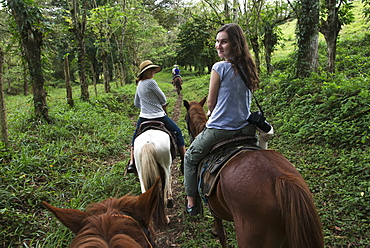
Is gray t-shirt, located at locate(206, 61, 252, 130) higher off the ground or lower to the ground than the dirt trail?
higher

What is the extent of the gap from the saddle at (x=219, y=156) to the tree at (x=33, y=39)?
6742 mm

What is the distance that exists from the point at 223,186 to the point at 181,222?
7.44 feet

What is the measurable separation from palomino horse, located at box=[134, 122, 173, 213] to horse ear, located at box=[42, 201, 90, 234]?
2.15 meters

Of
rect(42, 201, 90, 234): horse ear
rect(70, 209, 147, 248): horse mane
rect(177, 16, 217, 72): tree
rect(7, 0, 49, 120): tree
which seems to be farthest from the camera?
rect(177, 16, 217, 72): tree

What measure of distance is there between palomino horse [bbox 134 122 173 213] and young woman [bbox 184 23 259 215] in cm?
128

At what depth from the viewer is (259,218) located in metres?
1.70

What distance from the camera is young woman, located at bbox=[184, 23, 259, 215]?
7.91 feet

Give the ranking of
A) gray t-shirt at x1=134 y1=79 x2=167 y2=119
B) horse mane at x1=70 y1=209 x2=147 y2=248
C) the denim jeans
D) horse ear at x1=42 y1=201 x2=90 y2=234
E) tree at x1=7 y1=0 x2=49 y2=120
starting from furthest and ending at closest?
tree at x1=7 y1=0 x2=49 y2=120 < gray t-shirt at x1=134 y1=79 x2=167 y2=119 < the denim jeans < horse ear at x1=42 y1=201 x2=90 y2=234 < horse mane at x1=70 y1=209 x2=147 y2=248

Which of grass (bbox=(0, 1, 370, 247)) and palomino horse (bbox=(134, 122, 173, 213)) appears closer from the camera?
grass (bbox=(0, 1, 370, 247))

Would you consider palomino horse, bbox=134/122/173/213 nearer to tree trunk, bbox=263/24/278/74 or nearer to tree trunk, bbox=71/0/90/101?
tree trunk, bbox=71/0/90/101

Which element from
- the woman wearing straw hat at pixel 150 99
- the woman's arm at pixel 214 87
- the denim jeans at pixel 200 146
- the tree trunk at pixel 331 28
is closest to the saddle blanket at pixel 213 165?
the denim jeans at pixel 200 146

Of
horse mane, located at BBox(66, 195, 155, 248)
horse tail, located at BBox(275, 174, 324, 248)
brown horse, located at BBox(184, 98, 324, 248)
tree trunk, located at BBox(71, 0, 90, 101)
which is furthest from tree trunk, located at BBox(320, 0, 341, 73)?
tree trunk, located at BBox(71, 0, 90, 101)

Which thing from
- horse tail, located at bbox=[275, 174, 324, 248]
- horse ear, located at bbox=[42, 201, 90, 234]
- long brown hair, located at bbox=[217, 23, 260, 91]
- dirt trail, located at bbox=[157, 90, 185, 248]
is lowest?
dirt trail, located at bbox=[157, 90, 185, 248]

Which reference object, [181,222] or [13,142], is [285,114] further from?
[13,142]
